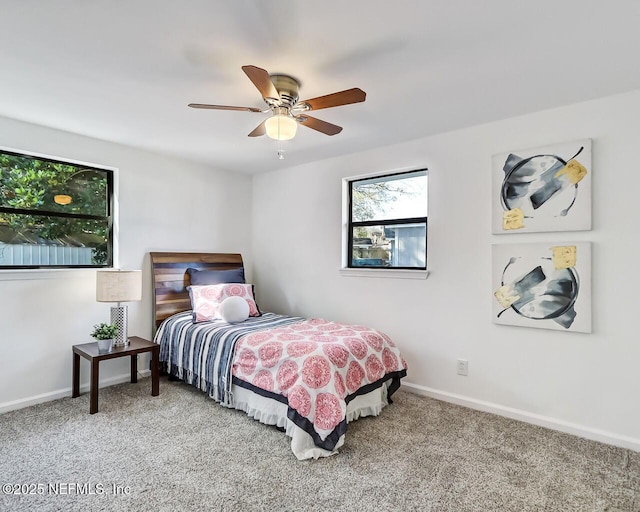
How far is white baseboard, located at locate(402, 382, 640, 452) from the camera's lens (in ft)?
7.80

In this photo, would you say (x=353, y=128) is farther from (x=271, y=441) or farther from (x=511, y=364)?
(x=271, y=441)

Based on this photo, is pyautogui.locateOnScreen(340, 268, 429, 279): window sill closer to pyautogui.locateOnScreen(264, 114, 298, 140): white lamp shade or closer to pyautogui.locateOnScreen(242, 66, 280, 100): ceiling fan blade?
pyautogui.locateOnScreen(264, 114, 298, 140): white lamp shade

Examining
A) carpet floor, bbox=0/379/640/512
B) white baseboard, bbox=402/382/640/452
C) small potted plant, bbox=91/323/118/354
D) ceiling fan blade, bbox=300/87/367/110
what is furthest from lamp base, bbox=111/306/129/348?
white baseboard, bbox=402/382/640/452

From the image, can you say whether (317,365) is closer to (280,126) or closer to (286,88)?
(280,126)

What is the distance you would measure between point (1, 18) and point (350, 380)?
8.87ft

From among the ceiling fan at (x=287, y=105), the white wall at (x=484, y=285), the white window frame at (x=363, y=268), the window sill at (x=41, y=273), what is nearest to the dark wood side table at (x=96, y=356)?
the window sill at (x=41, y=273)

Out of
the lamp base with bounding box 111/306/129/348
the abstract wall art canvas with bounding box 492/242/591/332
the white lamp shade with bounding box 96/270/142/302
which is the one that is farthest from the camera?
the lamp base with bounding box 111/306/129/348

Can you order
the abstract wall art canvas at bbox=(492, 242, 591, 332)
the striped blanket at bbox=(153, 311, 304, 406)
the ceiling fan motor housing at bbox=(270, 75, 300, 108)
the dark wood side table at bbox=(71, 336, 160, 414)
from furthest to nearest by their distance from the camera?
the striped blanket at bbox=(153, 311, 304, 406) → the dark wood side table at bbox=(71, 336, 160, 414) → the abstract wall art canvas at bbox=(492, 242, 591, 332) → the ceiling fan motor housing at bbox=(270, 75, 300, 108)

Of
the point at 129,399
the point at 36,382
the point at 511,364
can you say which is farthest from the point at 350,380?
the point at 36,382

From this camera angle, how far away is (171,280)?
12.5ft

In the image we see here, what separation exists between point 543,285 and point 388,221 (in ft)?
4.82

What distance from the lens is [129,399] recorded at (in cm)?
306

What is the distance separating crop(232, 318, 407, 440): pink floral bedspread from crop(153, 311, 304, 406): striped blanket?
16 centimetres

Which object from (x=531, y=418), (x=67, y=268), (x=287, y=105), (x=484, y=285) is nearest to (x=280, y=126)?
(x=287, y=105)
